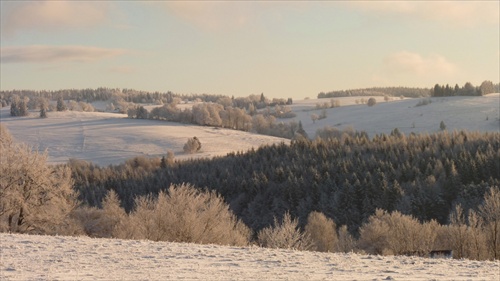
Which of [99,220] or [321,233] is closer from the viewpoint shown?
[99,220]

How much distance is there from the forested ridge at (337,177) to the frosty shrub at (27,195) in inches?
1327

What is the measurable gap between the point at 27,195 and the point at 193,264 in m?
25.8

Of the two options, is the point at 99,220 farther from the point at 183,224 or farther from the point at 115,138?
the point at 115,138

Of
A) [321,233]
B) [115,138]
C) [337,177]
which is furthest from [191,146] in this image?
[321,233]

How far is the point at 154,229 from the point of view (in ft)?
130

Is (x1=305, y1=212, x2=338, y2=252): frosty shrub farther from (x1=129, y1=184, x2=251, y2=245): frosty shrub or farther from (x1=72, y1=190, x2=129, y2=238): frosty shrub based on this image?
(x1=129, y1=184, x2=251, y2=245): frosty shrub

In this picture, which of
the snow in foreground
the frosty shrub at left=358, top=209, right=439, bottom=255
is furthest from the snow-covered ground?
the snow in foreground

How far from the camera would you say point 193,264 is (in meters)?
22.1

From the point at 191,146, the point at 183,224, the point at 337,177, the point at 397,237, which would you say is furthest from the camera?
the point at 191,146

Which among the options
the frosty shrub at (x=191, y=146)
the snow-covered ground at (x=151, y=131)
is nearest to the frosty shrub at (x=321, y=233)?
the snow-covered ground at (x=151, y=131)

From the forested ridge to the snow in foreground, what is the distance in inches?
2122

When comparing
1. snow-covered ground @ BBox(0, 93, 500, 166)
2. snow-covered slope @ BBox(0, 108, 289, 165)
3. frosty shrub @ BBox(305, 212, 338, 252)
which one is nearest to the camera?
frosty shrub @ BBox(305, 212, 338, 252)

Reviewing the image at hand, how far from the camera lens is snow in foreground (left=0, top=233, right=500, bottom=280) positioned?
1983cm

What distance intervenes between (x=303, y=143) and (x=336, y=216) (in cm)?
3813
